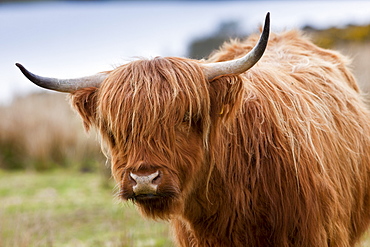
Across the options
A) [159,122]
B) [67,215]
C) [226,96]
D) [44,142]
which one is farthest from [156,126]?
[44,142]

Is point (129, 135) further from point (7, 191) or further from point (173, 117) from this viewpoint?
point (7, 191)

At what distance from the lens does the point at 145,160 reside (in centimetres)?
275

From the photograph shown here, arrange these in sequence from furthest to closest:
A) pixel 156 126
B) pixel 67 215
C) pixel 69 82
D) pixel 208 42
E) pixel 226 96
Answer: pixel 208 42 → pixel 67 215 → pixel 69 82 → pixel 226 96 → pixel 156 126

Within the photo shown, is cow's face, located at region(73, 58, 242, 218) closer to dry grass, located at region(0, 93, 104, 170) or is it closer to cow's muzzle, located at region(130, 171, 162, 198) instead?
cow's muzzle, located at region(130, 171, 162, 198)

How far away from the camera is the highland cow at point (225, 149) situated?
2.82 metres

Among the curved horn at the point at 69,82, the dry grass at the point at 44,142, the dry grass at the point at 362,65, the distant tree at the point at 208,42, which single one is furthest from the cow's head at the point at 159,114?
the distant tree at the point at 208,42

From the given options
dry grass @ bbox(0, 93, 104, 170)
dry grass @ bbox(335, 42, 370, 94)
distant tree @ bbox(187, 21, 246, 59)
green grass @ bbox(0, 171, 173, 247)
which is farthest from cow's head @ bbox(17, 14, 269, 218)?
distant tree @ bbox(187, 21, 246, 59)

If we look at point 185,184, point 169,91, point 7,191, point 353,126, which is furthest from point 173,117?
point 7,191

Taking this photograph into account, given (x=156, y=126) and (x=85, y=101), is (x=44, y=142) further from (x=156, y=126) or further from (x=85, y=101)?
(x=156, y=126)

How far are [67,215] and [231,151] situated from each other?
458 cm

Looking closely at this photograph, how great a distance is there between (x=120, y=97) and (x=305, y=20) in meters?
17.9

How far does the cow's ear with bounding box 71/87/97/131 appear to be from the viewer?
3.10 meters

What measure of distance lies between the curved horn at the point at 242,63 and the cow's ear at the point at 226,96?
40 mm

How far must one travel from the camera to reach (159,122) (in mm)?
2828
